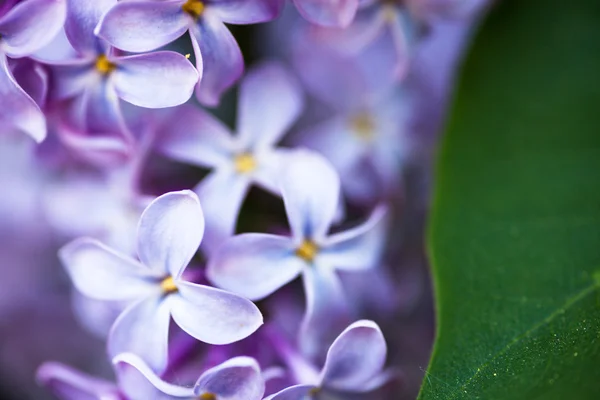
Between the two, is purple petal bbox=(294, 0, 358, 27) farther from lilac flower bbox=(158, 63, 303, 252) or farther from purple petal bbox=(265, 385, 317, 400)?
purple petal bbox=(265, 385, 317, 400)

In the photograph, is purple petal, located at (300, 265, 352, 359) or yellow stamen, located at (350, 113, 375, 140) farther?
yellow stamen, located at (350, 113, 375, 140)

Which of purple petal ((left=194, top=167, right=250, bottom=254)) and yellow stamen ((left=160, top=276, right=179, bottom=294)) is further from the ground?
purple petal ((left=194, top=167, right=250, bottom=254))

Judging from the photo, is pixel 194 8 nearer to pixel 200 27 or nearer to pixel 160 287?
pixel 200 27

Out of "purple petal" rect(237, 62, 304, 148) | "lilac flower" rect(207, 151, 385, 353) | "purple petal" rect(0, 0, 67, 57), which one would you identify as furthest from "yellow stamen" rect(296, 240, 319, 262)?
"purple petal" rect(0, 0, 67, 57)

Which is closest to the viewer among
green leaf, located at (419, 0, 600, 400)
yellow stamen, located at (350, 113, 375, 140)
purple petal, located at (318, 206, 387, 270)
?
green leaf, located at (419, 0, 600, 400)

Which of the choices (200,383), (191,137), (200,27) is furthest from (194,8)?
(200,383)

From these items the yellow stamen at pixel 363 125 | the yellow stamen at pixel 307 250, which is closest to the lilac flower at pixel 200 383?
the yellow stamen at pixel 307 250

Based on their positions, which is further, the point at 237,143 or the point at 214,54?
the point at 237,143
